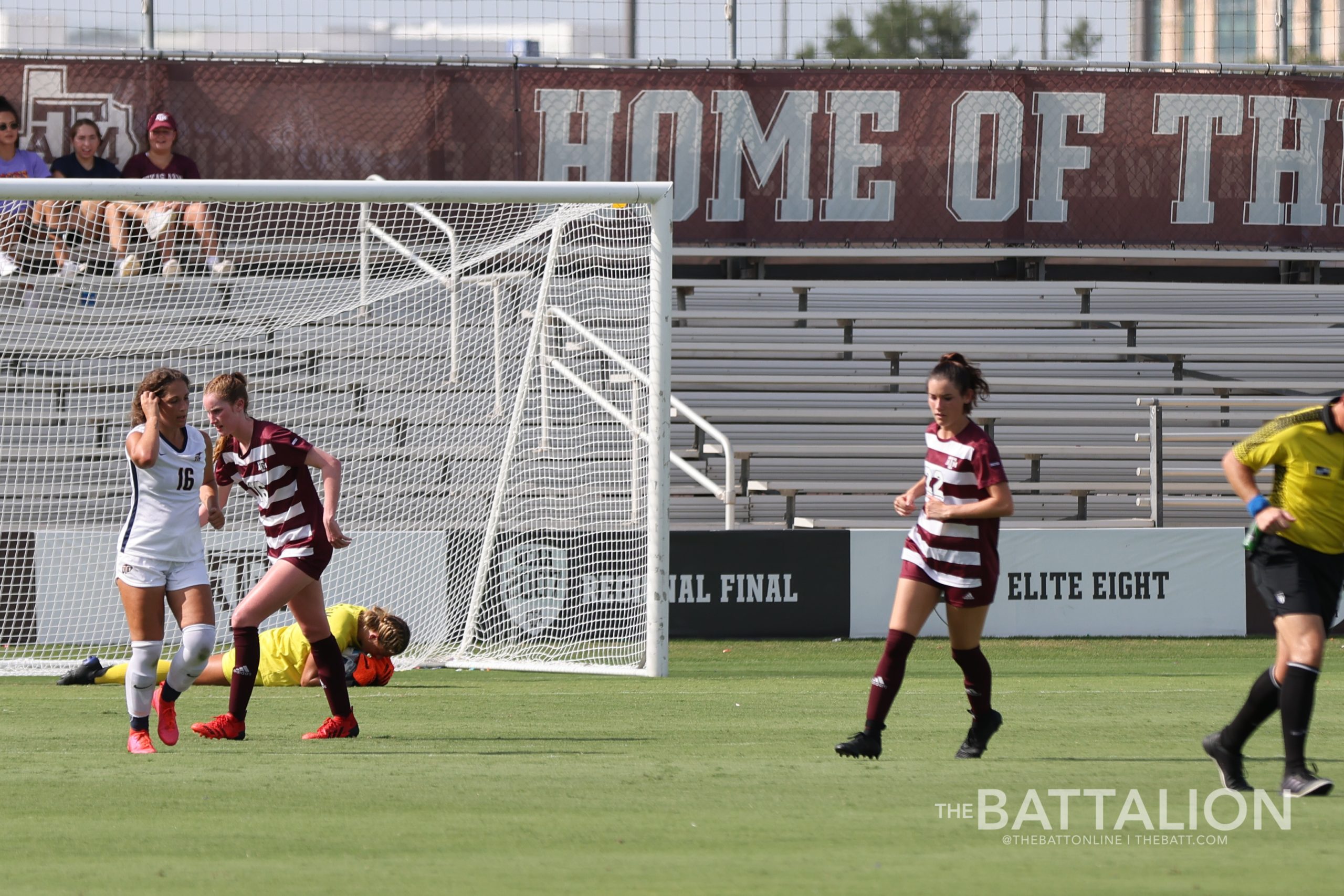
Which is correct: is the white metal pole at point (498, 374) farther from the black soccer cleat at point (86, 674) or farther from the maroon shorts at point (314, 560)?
the maroon shorts at point (314, 560)

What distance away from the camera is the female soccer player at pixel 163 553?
665cm

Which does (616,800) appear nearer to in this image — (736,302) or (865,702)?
(865,702)

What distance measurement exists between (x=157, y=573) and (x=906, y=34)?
1302 cm

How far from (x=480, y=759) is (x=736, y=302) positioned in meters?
12.2

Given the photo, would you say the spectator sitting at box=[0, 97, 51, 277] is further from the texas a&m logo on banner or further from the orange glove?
the orange glove

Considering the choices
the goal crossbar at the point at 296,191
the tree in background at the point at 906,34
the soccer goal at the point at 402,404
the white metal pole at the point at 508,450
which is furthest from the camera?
the tree in background at the point at 906,34

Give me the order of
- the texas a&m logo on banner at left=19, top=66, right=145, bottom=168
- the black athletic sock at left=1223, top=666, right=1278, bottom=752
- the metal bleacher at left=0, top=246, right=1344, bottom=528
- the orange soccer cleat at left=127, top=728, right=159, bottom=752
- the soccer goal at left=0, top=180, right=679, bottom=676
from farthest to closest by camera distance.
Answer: the texas a&m logo on banner at left=19, top=66, right=145, bottom=168
the metal bleacher at left=0, top=246, right=1344, bottom=528
the soccer goal at left=0, top=180, right=679, bottom=676
the orange soccer cleat at left=127, top=728, right=159, bottom=752
the black athletic sock at left=1223, top=666, right=1278, bottom=752

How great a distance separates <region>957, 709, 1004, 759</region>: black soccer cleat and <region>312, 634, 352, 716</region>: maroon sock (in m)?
2.71

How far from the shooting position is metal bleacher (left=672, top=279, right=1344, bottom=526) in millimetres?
15633

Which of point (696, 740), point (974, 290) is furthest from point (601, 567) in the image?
point (974, 290)

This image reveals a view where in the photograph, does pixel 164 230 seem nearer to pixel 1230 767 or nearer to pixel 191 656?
pixel 191 656

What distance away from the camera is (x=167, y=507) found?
22.2 feet

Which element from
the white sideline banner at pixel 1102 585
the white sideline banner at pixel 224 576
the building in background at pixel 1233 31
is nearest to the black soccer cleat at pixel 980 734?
the white sideline banner at pixel 224 576

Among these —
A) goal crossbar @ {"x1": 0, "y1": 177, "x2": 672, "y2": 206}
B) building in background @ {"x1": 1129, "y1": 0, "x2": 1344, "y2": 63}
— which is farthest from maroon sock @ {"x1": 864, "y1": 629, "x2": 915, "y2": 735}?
building in background @ {"x1": 1129, "y1": 0, "x2": 1344, "y2": 63}
